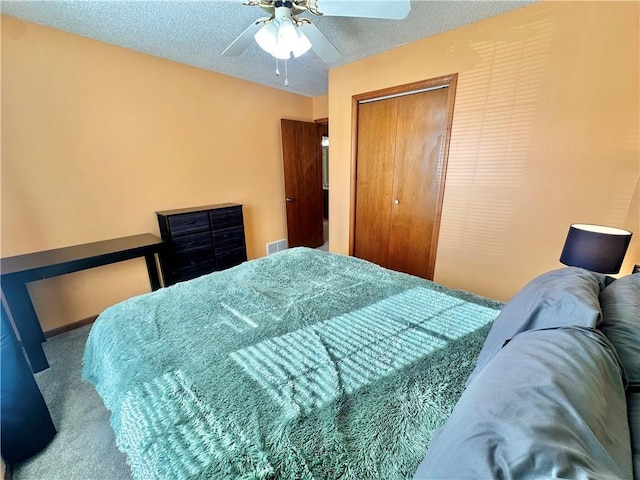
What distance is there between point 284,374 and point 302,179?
350cm

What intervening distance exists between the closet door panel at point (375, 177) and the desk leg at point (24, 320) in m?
3.02

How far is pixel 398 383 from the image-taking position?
2.99 ft

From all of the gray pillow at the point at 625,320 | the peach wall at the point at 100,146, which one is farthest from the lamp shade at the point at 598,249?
the peach wall at the point at 100,146

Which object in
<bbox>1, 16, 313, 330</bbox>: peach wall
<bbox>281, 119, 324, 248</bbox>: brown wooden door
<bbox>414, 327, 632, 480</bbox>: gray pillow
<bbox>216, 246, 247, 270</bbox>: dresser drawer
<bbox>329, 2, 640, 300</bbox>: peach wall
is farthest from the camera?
<bbox>281, 119, 324, 248</bbox>: brown wooden door

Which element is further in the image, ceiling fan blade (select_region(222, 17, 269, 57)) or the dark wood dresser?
the dark wood dresser

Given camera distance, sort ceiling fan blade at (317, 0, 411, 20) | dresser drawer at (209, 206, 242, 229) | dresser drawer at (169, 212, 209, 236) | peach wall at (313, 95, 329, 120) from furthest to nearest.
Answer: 1. peach wall at (313, 95, 329, 120)
2. dresser drawer at (209, 206, 242, 229)
3. dresser drawer at (169, 212, 209, 236)
4. ceiling fan blade at (317, 0, 411, 20)

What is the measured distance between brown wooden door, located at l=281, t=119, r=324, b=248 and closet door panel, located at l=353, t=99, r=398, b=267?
118 centimetres

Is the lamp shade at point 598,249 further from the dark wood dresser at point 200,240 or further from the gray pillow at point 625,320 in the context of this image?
the dark wood dresser at point 200,240

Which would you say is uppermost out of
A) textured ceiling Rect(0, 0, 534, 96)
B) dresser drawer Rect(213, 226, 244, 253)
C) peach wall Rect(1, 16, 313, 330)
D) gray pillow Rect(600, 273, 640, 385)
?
textured ceiling Rect(0, 0, 534, 96)

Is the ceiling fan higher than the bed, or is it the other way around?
the ceiling fan

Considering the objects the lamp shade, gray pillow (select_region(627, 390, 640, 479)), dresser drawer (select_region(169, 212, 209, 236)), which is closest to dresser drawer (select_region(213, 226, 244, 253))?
dresser drawer (select_region(169, 212, 209, 236))

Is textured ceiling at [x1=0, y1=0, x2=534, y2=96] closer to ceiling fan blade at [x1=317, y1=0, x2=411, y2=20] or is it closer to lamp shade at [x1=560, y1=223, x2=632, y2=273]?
ceiling fan blade at [x1=317, y1=0, x2=411, y2=20]

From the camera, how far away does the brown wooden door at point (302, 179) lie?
3.89 m

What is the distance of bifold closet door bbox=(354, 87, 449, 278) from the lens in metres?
2.56
